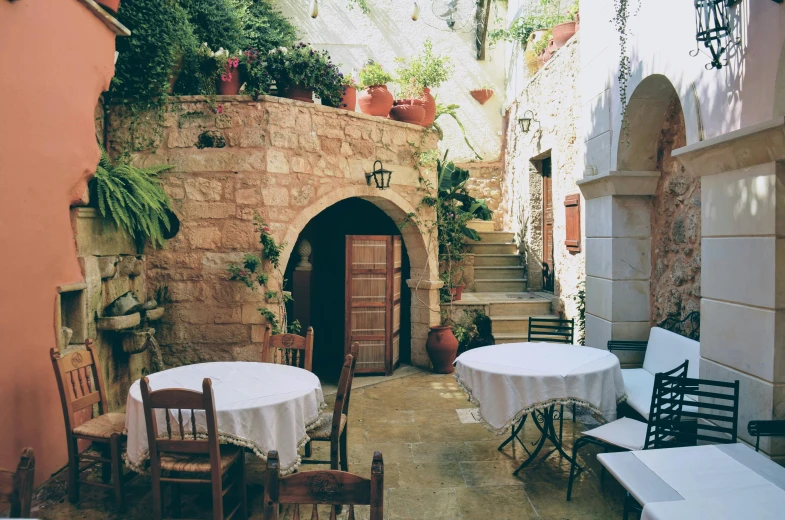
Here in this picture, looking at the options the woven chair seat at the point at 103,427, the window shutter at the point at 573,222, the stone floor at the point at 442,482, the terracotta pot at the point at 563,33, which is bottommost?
the stone floor at the point at 442,482

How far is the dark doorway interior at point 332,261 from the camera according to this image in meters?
7.66

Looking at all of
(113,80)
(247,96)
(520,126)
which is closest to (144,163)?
(113,80)

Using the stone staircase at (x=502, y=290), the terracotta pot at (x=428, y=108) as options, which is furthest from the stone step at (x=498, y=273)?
the terracotta pot at (x=428, y=108)

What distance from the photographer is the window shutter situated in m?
6.37

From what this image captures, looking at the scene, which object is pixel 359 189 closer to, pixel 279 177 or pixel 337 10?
pixel 279 177

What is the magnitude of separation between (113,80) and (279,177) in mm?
1665

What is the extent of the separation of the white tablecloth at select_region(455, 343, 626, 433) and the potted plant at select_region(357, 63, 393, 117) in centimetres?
362

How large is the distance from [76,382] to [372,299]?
3.45 meters

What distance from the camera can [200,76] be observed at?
5.52 m

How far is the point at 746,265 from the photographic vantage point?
3.08 meters

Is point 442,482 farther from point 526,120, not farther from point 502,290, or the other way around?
point 526,120

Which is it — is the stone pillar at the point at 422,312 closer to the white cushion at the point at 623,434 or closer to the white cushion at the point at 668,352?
the white cushion at the point at 668,352

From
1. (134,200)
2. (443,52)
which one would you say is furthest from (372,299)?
(443,52)

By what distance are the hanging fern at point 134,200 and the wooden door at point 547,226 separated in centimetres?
537
